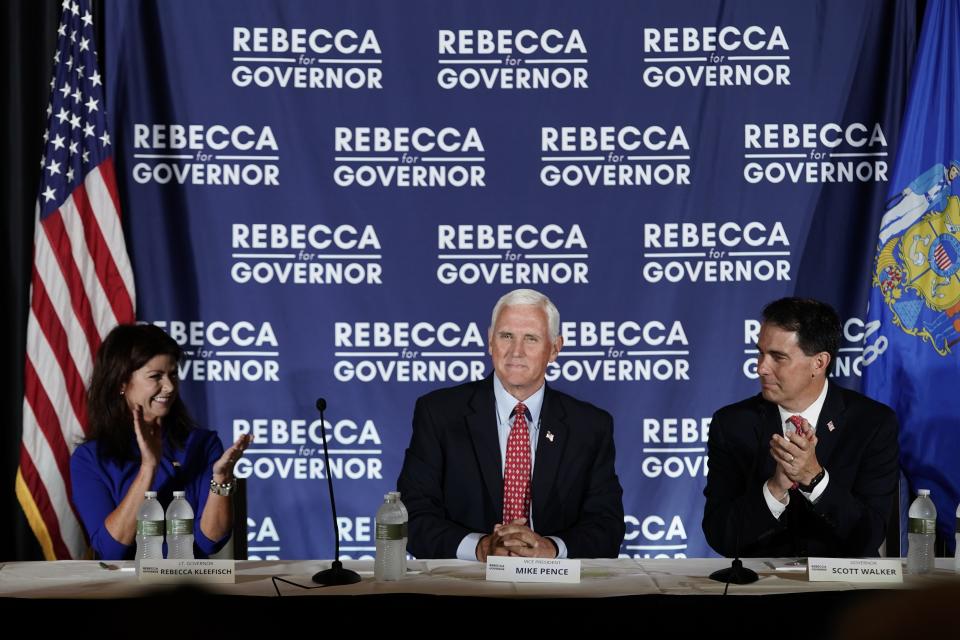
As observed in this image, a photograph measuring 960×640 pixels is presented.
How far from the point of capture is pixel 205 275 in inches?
176

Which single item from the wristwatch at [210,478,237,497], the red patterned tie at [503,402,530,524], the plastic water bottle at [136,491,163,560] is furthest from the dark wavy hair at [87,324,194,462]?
the red patterned tie at [503,402,530,524]

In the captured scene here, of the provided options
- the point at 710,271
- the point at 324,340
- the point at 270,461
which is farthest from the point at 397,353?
the point at 710,271

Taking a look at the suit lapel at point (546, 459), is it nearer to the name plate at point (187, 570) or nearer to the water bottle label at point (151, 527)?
the name plate at point (187, 570)

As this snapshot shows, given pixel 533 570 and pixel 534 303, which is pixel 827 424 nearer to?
pixel 534 303

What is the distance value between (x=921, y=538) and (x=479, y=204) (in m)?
2.33

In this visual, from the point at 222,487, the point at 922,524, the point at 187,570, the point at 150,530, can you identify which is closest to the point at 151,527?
the point at 150,530

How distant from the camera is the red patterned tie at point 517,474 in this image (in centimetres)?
345

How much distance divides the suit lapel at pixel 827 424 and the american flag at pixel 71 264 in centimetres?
271

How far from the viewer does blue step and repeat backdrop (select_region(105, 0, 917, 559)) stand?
176 inches

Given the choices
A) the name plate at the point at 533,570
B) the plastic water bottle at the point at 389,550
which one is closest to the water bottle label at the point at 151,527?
the plastic water bottle at the point at 389,550

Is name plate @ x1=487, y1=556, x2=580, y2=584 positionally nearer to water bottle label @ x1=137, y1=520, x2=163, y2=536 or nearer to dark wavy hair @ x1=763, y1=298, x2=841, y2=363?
water bottle label @ x1=137, y1=520, x2=163, y2=536

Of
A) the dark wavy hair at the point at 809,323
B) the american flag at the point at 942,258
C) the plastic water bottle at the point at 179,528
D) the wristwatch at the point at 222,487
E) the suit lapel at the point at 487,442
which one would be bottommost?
the plastic water bottle at the point at 179,528

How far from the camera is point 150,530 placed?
9.13 feet

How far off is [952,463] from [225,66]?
3.43 meters
